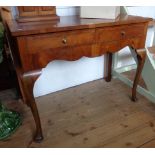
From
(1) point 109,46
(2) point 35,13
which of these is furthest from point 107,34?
(2) point 35,13

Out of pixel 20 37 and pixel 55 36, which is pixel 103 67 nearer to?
pixel 55 36

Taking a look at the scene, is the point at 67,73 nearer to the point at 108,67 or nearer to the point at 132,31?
the point at 108,67

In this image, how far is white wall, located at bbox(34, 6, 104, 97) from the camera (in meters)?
1.82

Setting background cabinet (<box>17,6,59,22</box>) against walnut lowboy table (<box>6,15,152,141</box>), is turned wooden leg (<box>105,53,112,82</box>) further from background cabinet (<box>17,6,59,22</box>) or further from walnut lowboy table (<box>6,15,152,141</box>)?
background cabinet (<box>17,6,59,22</box>)

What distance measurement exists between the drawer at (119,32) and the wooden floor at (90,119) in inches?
25.2

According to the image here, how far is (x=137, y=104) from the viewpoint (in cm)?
171

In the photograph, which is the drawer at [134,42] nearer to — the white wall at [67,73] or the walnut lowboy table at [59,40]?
the walnut lowboy table at [59,40]

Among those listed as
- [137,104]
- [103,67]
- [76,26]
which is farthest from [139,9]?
[76,26]

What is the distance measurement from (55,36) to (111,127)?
81 cm

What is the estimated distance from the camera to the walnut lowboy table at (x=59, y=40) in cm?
107

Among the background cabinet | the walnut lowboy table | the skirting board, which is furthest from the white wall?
the walnut lowboy table

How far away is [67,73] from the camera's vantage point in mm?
1933

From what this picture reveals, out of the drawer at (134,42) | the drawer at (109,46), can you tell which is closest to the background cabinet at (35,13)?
the drawer at (109,46)

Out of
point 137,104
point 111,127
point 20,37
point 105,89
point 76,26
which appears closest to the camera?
→ point 20,37
